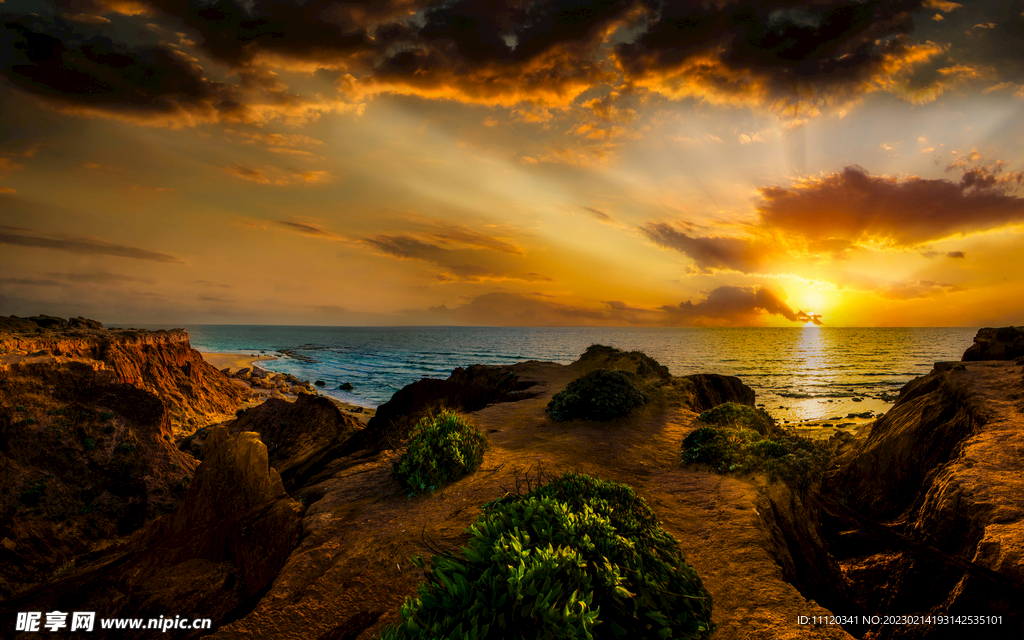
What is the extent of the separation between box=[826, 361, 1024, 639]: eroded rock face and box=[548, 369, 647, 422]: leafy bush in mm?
6050

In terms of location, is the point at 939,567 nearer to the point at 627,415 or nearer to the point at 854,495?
the point at 854,495

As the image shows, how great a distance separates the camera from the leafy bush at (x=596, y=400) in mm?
13570

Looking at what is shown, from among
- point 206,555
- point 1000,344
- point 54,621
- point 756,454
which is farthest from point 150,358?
point 1000,344

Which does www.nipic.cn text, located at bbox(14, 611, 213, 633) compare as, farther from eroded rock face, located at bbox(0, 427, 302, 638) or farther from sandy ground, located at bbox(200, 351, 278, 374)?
sandy ground, located at bbox(200, 351, 278, 374)

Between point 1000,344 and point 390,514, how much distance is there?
1743cm

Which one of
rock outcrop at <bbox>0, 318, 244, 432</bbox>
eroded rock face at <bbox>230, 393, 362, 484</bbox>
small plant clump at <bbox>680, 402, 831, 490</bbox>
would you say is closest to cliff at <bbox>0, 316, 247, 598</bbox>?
eroded rock face at <bbox>230, 393, 362, 484</bbox>

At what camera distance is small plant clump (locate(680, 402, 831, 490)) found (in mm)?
8273

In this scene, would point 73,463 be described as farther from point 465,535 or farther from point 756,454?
point 756,454

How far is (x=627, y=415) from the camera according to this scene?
45.5 feet

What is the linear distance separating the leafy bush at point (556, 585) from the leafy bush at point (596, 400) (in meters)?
9.10

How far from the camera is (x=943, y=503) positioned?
6.21m

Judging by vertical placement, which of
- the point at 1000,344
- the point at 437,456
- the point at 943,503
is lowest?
the point at 437,456

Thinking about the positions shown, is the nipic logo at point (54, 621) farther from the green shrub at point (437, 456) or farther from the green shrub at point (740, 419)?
the green shrub at point (740, 419)

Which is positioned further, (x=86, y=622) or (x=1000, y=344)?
(x=1000, y=344)
